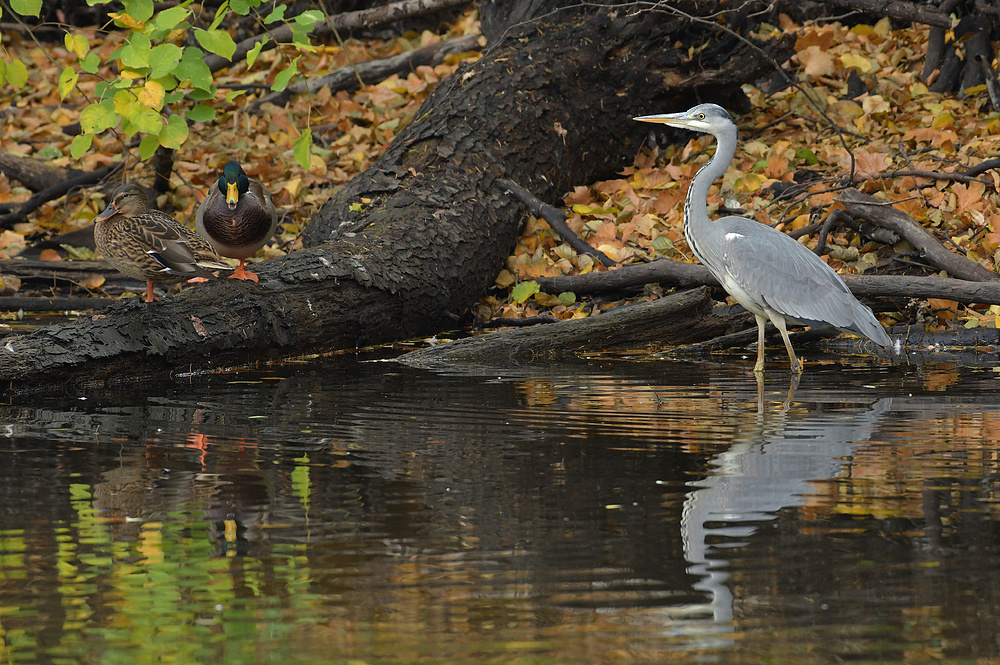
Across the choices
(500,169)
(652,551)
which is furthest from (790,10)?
(652,551)

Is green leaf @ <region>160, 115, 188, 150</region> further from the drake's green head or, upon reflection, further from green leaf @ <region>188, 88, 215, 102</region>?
the drake's green head

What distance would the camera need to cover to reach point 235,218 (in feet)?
22.1

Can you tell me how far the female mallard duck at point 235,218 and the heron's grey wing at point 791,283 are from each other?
2.85 meters

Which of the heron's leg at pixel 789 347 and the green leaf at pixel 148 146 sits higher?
the green leaf at pixel 148 146

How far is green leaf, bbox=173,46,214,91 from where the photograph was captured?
5.64 m

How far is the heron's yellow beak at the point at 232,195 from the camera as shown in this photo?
671cm

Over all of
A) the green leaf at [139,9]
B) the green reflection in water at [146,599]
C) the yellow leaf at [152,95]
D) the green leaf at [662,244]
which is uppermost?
the green leaf at [139,9]

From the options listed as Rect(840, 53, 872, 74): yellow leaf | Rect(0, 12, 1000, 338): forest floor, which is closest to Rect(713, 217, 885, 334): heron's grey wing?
Rect(0, 12, 1000, 338): forest floor

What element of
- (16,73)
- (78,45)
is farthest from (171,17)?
(16,73)

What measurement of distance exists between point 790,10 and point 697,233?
5991 mm

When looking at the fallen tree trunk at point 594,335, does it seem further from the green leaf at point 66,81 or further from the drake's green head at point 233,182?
the green leaf at point 66,81

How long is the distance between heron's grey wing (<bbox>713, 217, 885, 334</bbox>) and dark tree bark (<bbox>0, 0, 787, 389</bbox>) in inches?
85.8

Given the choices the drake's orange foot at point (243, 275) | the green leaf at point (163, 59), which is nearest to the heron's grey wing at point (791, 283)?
the drake's orange foot at point (243, 275)

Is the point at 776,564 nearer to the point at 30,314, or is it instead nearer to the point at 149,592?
the point at 149,592
